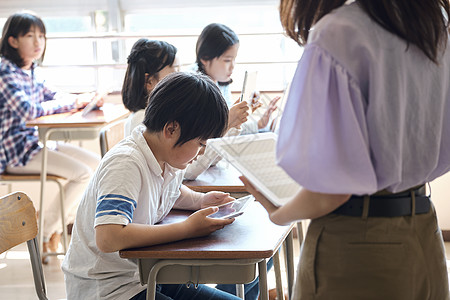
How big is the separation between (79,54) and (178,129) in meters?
2.69

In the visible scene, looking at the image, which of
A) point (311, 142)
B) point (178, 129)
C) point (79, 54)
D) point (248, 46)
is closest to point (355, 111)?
point (311, 142)

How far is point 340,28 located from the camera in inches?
34.3

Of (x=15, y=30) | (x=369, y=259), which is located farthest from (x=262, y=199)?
(x=15, y=30)

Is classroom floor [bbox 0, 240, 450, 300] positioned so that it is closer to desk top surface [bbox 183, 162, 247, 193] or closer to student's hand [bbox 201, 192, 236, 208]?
desk top surface [bbox 183, 162, 247, 193]

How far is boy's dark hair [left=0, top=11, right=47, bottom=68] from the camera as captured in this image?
341cm

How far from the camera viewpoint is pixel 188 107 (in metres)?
1.47

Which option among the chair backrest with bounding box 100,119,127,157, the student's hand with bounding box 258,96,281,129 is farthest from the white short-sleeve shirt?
the student's hand with bounding box 258,96,281,129

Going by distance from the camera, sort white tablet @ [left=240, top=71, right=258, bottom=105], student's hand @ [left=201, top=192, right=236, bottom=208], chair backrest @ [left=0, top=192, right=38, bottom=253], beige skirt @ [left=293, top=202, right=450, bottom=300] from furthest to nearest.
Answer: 1. white tablet @ [left=240, top=71, right=258, bottom=105]
2. student's hand @ [left=201, top=192, right=236, bottom=208]
3. chair backrest @ [left=0, top=192, right=38, bottom=253]
4. beige skirt @ [left=293, top=202, right=450, bottom=300]

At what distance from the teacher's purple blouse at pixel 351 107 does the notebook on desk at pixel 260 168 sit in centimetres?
18

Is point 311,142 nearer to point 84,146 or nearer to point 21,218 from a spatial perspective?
point 21,218

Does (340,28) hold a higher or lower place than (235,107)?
higher

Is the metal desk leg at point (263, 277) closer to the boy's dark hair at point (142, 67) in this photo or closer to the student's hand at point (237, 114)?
the student's hand at point (237, 114)

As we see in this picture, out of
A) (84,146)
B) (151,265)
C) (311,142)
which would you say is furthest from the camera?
(84,146)

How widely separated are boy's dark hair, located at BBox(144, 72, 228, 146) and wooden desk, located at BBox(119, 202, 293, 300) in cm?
25
